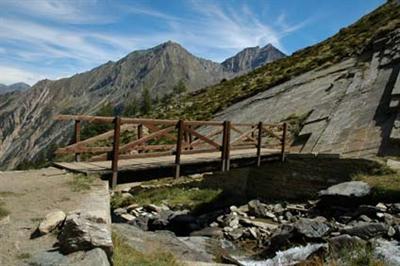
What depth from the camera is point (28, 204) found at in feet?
29.0

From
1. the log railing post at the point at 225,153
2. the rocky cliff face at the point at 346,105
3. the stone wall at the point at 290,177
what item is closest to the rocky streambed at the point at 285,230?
the stone wall at the point at 290,177

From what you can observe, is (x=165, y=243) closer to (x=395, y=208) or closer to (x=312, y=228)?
(x=312, y=228)

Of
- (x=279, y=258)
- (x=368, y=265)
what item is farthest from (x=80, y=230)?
(x=279, y=258)

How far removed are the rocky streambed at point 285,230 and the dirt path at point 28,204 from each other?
223cm

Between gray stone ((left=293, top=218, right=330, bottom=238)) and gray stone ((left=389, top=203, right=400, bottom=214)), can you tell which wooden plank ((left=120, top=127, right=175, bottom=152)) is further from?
gray stone ((left=389, top=203, right=400, bottom=214))

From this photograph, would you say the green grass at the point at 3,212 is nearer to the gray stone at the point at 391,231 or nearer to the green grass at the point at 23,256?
the green grass at the point at 23,256

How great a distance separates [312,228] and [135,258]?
685 cm

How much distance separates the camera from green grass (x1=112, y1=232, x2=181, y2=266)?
7.88 m

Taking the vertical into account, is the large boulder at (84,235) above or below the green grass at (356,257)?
above

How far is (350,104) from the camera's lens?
76.7ft

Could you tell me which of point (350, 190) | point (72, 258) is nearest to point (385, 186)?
point (350, 190)

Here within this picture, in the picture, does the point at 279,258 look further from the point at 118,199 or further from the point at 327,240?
the point at 118,199

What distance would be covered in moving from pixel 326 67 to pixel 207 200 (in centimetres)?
1825

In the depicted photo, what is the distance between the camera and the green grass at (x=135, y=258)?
788 centimetres
